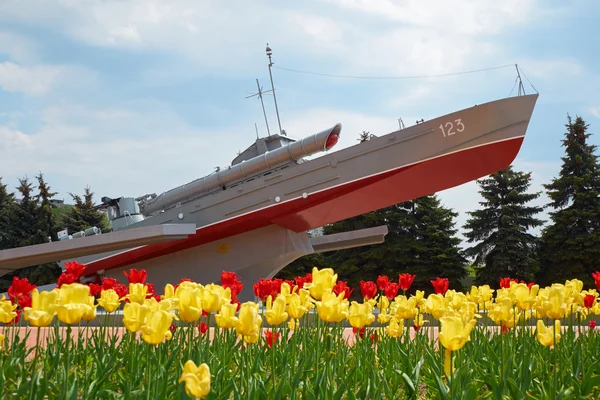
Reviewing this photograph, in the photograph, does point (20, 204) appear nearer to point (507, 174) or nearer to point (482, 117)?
point (507, 174)

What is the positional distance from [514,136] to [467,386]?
936cm

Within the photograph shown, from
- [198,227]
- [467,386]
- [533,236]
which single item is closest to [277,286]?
[467,386]

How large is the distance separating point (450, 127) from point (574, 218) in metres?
10.9

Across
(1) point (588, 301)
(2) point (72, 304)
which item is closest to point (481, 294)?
(1) point (588, 301)

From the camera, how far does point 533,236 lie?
20875 millimetres

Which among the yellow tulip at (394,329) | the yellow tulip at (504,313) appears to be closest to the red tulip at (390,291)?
the yellow tulip at (394,329)

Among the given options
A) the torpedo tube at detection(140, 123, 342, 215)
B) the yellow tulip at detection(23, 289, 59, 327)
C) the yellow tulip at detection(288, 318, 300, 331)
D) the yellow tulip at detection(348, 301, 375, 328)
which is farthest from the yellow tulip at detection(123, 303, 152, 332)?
the torpedo tube at detection(140, 123, 342, 215)

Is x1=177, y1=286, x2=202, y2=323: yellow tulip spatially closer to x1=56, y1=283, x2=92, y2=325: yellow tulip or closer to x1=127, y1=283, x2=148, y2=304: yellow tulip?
x1=56, y1=283, x2=92, y2=325: yellow tulip

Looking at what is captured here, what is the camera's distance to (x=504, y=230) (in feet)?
68.0

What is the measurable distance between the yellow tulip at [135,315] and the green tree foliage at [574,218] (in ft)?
63.5

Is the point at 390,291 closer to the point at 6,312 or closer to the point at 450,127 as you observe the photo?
the point at 6,312

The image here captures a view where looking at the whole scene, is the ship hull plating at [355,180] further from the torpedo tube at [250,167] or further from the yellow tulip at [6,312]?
the yellow tulip at [6,312]

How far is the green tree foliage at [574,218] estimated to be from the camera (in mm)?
19188

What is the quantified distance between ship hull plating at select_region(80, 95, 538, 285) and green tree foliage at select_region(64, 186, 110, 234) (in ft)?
51.0
